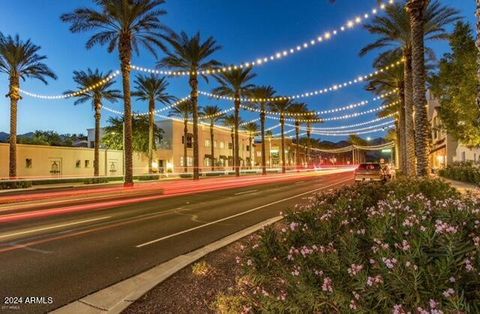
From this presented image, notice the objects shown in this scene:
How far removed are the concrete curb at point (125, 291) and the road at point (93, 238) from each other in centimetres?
23

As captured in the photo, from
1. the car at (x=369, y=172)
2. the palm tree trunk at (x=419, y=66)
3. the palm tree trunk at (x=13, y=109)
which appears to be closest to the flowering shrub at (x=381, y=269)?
the palm tree trunk at (x=419, y=66)

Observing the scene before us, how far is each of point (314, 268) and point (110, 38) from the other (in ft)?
Result: 93.5

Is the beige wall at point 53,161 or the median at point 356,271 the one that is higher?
the beige wall at point 53,161

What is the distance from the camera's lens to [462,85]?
1986 cm

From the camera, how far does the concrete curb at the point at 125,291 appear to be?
485 cm

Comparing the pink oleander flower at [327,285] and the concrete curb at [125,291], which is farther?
the concrete curb at [125,291]

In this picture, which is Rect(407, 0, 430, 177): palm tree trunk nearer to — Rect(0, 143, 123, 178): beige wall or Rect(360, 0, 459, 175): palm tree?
Rect(360, 0, 459, 175): palm tree

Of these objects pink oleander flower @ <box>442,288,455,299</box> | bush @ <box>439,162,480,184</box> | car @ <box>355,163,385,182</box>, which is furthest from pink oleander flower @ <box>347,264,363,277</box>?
car @ <box>355,163,385,182</box>

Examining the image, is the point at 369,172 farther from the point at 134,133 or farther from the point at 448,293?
the point at 134,133

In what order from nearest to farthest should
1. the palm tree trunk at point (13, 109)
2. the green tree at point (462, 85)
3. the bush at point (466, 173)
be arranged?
1. the green tree at point (462, 85)
2. the bush at point (466, 173)
3. the palm tree trunk at point (13, 109)

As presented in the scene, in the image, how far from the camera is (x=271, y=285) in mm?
4074

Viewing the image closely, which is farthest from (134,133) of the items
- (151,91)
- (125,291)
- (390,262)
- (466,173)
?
(390,262)

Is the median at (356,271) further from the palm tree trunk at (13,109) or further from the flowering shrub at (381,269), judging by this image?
the palm tree trunk at (13,109)

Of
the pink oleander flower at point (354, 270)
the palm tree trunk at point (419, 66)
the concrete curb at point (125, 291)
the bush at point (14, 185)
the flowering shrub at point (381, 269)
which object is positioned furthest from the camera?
the bush at point (14, 185)
